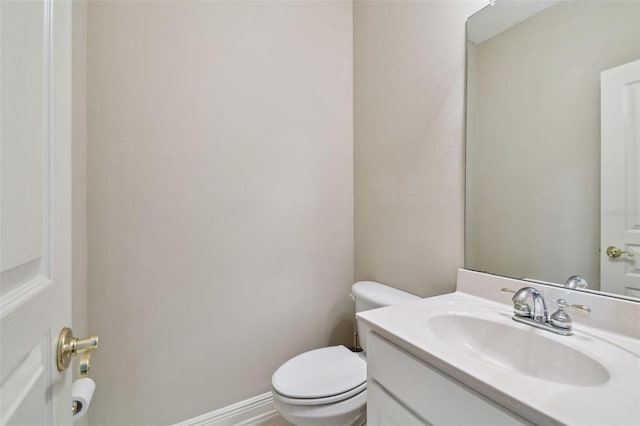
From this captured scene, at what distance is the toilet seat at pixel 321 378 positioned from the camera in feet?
3.36

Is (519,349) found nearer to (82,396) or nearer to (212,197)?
(82,396)

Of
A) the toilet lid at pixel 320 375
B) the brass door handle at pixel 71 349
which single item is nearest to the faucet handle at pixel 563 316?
the toilet lid at pixel 320 375

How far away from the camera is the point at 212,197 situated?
1338 millimetres

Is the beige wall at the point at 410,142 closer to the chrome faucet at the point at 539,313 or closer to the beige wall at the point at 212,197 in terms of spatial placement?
the beige wall at the point at 212,197

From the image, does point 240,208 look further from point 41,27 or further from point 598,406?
point 598,406

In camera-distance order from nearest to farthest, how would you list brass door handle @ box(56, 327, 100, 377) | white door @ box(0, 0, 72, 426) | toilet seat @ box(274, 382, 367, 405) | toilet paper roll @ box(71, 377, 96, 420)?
white door @ box(0, 0, 72, 426), brass door handle @ box(56, 327, 100, 377), toilet paper roll @ box(71, 377, 96, 420), toilet seat @ box(274, 382, 367, 405)

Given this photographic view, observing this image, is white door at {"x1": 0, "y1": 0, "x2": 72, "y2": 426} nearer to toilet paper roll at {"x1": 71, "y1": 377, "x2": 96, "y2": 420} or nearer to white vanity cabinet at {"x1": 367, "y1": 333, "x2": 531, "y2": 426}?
toilet paper roll at {"x1": 71, "y1": 377, "x2": 96, "y2": 420}

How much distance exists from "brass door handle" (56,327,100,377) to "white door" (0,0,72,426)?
13 mm

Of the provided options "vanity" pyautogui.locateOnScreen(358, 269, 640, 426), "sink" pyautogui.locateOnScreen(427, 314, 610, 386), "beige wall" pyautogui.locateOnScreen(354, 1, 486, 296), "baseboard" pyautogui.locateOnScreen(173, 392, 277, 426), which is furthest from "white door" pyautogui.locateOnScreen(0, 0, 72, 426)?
"beige wall" pyautogui.locateOnScreen(354, 1, 486, 296)

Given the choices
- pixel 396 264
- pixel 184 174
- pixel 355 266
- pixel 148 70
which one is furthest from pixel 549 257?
pixel 148 70

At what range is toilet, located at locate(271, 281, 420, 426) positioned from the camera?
102 cm

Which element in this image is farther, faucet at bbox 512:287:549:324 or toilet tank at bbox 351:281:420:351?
toilet tank at bbox 351:281:420:351

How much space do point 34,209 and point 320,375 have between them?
3.63 feet

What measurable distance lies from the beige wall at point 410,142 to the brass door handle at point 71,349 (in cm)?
117
